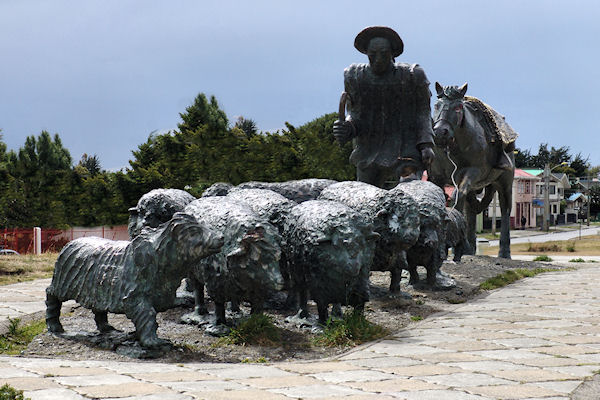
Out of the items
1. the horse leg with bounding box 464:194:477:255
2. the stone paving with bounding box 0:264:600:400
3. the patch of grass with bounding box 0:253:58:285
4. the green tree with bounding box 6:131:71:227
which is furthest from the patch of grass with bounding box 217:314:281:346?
the green tree with bounding box 6:131:71:227

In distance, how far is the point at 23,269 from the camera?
15.1 meters

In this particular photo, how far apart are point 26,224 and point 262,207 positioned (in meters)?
25.1

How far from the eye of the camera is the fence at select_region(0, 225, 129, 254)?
23359 mm

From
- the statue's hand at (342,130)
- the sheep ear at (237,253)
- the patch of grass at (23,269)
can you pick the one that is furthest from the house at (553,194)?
the sheep ear at (237,253)

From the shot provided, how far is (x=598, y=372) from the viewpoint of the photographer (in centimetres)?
571

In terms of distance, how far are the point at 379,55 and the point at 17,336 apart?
701cm

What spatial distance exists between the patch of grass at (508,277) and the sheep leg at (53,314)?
6865 mm

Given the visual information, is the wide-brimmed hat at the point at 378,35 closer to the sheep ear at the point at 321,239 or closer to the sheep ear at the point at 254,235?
the sheep ear at the point at 321,239

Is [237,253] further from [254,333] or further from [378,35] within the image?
[378,35]

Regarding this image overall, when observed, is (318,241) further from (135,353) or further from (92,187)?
(92,187)

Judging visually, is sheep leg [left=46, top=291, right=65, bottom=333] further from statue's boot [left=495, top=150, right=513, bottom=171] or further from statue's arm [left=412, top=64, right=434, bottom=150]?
statue's boot [left=495, top=150, right=513, bottom=171]

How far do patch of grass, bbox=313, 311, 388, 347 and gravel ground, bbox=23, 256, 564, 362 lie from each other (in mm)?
122

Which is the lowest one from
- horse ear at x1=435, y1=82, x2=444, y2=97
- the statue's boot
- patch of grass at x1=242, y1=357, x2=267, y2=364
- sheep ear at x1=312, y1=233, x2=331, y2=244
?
patch of grass at x1=242, y1=357, x2=267, y2=364

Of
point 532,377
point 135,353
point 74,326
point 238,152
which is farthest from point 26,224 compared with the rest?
point 532,377
